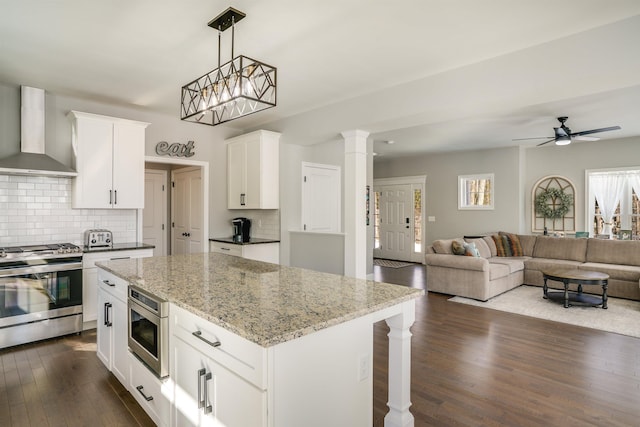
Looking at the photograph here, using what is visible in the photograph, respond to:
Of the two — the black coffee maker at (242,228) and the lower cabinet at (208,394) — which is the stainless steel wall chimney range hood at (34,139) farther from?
the lower cabinet at (208,394)

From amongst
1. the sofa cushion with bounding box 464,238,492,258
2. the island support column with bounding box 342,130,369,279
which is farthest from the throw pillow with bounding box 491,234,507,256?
the island support column with bounding box 342,130,369,279

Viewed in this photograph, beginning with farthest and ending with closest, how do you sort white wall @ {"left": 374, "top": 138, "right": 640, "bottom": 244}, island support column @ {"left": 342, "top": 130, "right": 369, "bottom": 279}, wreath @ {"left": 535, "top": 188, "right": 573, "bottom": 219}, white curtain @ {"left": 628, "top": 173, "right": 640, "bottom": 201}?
wreath @ {"left": 535, "top": 188, "right": 573, "bottom": 219} < white wall @ {"left": 374, "top": 138, "right": 640, "bottom": 244} < white curtain @ {"left": 628, "top": 173, "right": 640, "bottom": 201} < island support column @ {"left": 342, "top": 130, "right": 369, "bottom": 279}

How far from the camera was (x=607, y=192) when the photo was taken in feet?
22.3

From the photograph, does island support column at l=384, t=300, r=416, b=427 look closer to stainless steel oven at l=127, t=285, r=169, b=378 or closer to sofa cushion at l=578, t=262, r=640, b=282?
stainless steel oven at l=127, t=285, r=169, b=378

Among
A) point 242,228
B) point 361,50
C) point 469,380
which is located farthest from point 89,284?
point 469,380

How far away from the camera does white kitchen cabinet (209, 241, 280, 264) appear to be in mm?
5105

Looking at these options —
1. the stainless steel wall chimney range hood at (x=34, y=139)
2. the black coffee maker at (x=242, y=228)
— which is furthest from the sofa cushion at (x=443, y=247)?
A: the stainless steel wall chimney range hood at (x=34, y=139)

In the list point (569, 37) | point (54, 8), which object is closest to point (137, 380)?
point (54, 8)

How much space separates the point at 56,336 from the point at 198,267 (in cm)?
222

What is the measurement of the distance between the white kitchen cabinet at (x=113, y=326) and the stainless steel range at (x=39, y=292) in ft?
3.46

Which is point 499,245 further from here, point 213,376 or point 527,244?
point 213,376

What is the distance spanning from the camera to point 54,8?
246 cm

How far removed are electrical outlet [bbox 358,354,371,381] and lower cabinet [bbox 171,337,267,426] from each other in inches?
22.6

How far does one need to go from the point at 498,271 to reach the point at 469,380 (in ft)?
10.3
